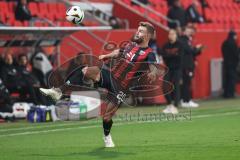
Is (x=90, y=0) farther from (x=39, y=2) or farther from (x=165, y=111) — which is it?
(x=165, y=111)

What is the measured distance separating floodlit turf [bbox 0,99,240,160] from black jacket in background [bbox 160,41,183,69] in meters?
1.71

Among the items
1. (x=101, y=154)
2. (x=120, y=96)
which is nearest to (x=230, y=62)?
(x=120, y=96)

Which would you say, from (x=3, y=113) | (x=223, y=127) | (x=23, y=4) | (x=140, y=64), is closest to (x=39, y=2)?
(x=23, y=4)

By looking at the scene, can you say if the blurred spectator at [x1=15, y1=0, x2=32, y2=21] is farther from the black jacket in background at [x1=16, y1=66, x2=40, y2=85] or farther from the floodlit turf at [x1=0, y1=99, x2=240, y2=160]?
the floodlit turf at [x1=0, y1=99, x2=240, y2=160]

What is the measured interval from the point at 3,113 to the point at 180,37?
642cm

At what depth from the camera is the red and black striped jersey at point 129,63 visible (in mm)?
13367

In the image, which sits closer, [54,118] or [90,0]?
[54,118]

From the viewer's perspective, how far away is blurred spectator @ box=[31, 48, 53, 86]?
2125 cm

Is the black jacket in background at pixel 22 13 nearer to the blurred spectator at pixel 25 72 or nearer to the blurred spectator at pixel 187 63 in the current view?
the blurred spectator at pixel 25 72

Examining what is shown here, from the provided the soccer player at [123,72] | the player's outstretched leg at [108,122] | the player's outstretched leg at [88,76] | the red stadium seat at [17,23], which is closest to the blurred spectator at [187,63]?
the red stadium seat at [17,23]

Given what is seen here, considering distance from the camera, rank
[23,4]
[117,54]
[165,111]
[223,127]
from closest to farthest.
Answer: [117,54]
[223,127]
[165,111]
[23,4]

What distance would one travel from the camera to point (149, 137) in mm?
14750

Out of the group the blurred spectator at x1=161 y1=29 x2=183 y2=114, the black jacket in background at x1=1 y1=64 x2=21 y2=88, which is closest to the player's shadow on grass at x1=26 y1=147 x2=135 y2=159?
the black jacket in background at x1=1 y1=64 x2=21 y2=88

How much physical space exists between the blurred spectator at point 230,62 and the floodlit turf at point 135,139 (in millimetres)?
6130
